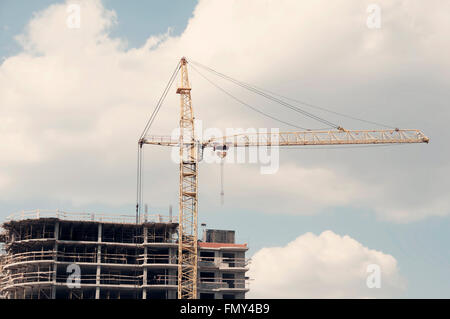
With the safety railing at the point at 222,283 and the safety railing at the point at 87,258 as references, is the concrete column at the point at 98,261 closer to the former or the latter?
the safety railing at the point at 87,258

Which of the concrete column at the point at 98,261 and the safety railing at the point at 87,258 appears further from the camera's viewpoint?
the safety railing at the point at 87,258

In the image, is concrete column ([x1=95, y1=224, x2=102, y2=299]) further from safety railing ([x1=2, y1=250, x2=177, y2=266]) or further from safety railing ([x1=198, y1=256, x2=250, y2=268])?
safety railing ([x1=198, y1=256, x2=250, y2=268])

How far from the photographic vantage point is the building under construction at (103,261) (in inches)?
5522

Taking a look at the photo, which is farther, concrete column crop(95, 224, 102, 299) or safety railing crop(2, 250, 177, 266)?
safety railing crop(2, 250, 177, 266)

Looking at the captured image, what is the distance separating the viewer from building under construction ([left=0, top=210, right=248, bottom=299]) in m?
140

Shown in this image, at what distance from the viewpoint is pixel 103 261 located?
145 meters

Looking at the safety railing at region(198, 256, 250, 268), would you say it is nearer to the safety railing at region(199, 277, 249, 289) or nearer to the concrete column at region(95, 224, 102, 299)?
the safety railing at region(199, 277, 249, 289)

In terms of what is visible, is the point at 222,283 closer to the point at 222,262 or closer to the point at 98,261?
the point at 222,262

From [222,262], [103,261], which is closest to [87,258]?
[103,261]

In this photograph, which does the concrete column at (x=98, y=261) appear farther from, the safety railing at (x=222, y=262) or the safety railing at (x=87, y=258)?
the safety railing at (x=222, y=262)

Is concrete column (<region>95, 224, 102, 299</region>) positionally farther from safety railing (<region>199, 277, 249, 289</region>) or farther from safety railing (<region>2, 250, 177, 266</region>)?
safety railing (<region>199, 277, 249, 289</region>)

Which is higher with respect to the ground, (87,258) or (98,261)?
(87,258)
